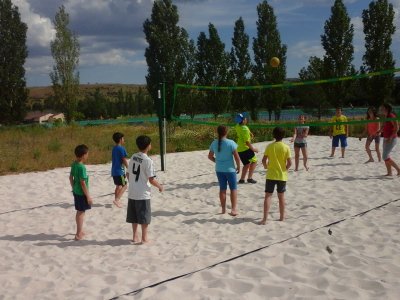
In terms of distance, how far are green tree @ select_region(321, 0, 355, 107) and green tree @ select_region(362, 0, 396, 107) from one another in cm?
95

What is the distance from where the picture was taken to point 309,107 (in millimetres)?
27516

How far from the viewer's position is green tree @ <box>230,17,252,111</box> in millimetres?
25555

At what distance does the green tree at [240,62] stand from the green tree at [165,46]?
4.74 metres

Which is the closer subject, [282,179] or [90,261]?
[90,261]

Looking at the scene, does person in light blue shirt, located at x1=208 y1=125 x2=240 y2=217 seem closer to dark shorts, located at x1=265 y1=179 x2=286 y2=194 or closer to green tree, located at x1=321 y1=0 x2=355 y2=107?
dark shorts, located at x1=265 y1=179 x2=286 y2=194

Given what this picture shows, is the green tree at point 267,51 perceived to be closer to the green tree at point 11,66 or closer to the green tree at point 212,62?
the green tree at point 212,62

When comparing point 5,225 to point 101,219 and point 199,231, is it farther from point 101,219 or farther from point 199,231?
point 199,231

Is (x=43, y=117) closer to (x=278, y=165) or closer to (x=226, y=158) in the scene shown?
(x=226, y=158)

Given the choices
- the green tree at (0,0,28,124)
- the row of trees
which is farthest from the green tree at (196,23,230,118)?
the green tree at (0,0,28,124)

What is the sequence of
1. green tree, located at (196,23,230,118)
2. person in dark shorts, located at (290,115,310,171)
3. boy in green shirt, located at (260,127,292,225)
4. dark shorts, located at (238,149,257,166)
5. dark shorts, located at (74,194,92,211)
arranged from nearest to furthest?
1. dark shorts, located at (74,194,92,211)
2. boy in green shirt, located at (260,127,292,225)
3. dark shorts, located at (238,149,257,166)
4. person in dark shorts, located at (290,115,310,171)
5. green tree, located at (196,23,230,118)

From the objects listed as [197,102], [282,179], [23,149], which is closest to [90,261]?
[282,179]

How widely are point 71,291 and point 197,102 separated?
21.5m

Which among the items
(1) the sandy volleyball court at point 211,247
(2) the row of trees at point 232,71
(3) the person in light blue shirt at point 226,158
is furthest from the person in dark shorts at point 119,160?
(2) the row of trees at point 232,71

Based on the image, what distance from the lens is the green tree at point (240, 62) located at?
25.6m
